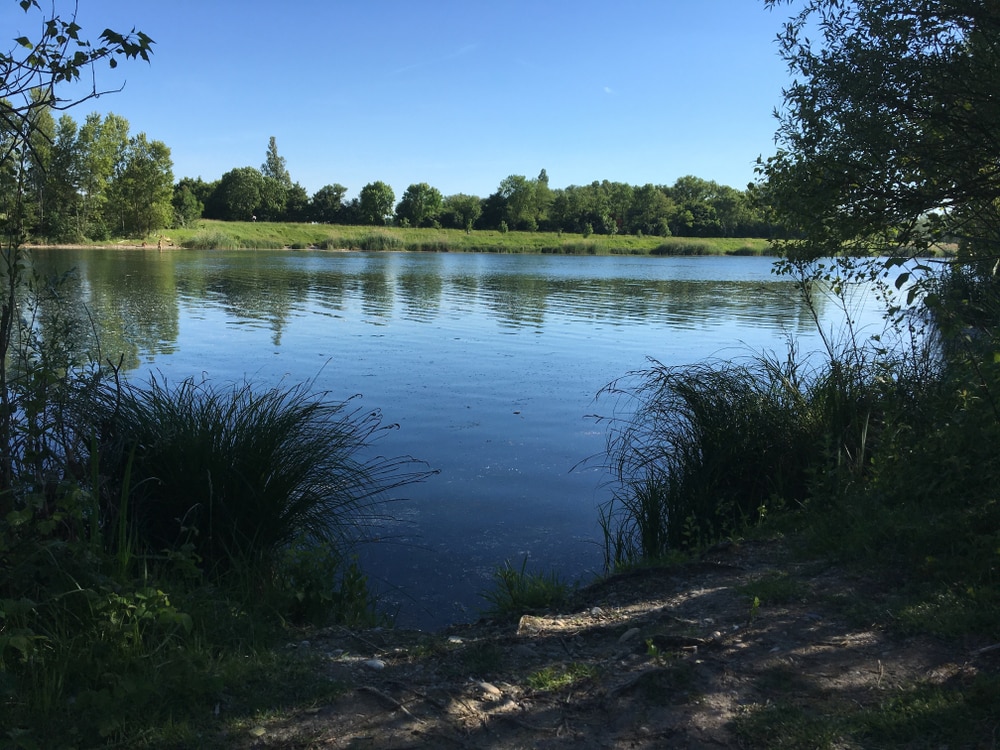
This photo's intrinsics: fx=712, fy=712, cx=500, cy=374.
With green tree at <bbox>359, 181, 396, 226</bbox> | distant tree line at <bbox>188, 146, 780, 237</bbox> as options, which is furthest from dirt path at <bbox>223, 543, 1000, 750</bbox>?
green tree at <bbox>359, 181, 396, 226</bbox>

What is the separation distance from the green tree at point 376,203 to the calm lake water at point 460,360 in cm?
8400

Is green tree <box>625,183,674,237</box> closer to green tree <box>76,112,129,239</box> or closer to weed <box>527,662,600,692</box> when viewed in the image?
green tree <box>76,112,129,239</box>

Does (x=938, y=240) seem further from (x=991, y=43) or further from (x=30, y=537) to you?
(x=30, y=537)

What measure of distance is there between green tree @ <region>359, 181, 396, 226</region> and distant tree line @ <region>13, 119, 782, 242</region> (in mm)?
167

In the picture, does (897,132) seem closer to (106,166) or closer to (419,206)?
(106,166)

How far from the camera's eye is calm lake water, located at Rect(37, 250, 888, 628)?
6949 millimetres

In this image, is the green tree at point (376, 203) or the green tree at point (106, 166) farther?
the green tree at point (376, 203)

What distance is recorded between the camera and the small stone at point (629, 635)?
160 inches

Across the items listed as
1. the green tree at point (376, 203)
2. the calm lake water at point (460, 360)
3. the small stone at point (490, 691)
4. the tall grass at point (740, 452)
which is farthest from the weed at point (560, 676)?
the green tree at point (376, 203)

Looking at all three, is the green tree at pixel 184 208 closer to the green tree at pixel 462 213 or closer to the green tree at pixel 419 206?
the green tree at pixel 419 206

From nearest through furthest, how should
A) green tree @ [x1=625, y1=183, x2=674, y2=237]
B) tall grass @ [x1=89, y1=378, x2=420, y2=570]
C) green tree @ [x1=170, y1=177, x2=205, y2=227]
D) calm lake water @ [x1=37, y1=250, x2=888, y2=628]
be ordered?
tall grass @ [x1=89, y1=378, x2=420, y2=570] → calm lake water @ [x1=37, y1=250, x2=888, y2=628] → green tree @ [x1=170, y1=177, x2=205, y2=227] → green tree @ [x1=625, y1=183, x2=674, y2=237]

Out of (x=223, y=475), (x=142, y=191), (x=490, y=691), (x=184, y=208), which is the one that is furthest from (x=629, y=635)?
(x=184, y=208)

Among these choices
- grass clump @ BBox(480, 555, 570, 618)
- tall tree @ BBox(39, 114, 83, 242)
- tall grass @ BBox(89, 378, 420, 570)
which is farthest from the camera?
tall grass @ BBox(89, 378, 420, 570)

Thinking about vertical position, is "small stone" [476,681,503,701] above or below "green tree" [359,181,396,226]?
below
